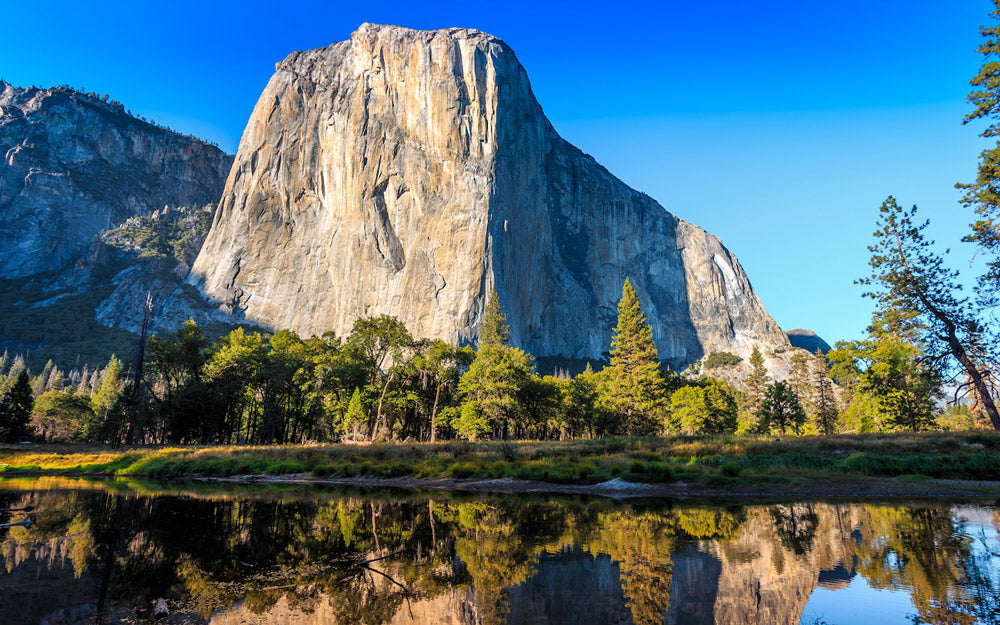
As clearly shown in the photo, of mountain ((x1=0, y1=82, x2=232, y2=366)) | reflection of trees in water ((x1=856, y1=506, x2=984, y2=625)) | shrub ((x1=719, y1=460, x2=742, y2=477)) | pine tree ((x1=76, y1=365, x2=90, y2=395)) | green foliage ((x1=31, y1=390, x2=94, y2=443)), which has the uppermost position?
mountain ((x1=0, y1=82, x2=232, y2=366))

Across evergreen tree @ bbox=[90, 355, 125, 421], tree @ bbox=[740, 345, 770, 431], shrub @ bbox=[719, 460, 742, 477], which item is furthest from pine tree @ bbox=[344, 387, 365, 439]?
tree @ bbox=[740, 345, 770, 431]

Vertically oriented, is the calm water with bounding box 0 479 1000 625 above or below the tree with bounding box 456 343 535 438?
below

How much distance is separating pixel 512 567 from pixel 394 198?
142m

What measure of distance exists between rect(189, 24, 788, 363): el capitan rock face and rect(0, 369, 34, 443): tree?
81132 millimetres

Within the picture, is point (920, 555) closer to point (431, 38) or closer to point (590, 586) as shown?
point (590, 586)

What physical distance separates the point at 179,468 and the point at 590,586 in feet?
103

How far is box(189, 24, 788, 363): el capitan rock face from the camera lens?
444 ft

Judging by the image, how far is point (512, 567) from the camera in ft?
24.9

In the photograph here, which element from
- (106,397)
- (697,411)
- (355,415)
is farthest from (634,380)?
(106,397)

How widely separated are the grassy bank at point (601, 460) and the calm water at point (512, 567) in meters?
7.87

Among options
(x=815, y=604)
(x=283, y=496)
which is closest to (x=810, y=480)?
(x=815, y=604)

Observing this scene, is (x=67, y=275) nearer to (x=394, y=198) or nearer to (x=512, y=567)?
(x=394, y=198)

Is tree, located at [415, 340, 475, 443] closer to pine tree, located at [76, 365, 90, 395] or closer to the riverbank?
the riverbank

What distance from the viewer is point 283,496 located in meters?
18.0
